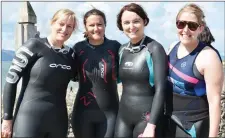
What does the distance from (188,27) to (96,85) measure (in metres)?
1.31

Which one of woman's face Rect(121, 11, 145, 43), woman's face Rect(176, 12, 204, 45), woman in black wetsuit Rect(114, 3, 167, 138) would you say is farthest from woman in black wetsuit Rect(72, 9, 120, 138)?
woman's face Rect(176, 12, 204, 45)

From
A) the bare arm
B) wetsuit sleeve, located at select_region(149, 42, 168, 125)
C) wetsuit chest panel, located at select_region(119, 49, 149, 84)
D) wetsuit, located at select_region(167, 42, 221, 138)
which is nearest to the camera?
the bare arm

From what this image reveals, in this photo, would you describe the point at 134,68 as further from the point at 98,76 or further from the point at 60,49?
the point at 60,49

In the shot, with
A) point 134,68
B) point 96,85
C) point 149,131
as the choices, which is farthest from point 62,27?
point 149,131

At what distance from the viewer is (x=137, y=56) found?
4.20 metres

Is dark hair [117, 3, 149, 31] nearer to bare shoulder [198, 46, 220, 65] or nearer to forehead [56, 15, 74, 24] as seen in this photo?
forehead [56, 15, 74, 24]

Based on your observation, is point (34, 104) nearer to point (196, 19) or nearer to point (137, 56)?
point (137, 56)

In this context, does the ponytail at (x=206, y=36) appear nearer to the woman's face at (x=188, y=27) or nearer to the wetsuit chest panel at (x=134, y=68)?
the woman's face at (x=188, y=27)

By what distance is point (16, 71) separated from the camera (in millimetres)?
4180

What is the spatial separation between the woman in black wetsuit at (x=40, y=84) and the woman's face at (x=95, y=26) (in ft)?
0.74

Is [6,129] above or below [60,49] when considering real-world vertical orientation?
below

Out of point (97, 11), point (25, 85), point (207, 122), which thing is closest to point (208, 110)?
point (207, 122)

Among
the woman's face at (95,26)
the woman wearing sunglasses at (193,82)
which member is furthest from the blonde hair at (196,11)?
the woman's face at (95,26)

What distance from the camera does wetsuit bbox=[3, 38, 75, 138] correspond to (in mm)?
4164
